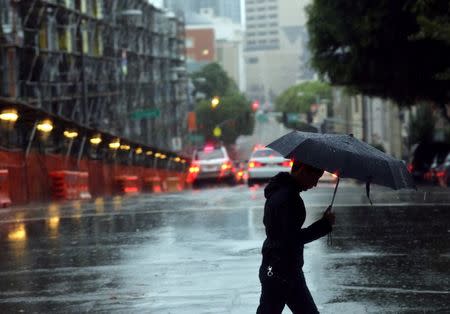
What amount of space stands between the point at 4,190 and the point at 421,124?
40956 mm

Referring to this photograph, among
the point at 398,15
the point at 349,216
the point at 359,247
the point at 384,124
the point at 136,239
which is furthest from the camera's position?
the point at 384,124

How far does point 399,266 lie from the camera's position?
1268 centimetres

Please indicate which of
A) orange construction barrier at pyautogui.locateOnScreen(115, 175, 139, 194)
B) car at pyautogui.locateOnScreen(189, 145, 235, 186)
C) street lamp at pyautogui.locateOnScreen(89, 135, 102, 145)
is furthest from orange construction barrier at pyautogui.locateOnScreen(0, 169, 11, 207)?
car at pyautogui.locateOnScreen(189, 145, 235, 186)

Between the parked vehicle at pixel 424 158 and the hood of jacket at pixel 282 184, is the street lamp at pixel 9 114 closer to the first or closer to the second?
the parked vehicle at pixel 424 158

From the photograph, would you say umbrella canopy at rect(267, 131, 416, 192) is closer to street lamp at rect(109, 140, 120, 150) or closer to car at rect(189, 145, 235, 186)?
car at rect(189, 145, 235, 186)

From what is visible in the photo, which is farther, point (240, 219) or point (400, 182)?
point (240, 219)

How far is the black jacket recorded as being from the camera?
6.84 metres

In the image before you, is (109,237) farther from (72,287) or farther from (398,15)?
(398,15)

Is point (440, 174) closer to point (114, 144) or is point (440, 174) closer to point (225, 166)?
point (225, 166)

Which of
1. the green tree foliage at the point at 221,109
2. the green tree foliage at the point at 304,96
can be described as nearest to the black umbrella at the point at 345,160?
the green tree foliage at the point at 221,109

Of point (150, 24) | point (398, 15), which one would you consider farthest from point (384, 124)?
point (398, 15)

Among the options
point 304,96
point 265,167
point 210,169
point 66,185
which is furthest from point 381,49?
point 304,96

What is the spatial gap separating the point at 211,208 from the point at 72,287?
1037 centimetres

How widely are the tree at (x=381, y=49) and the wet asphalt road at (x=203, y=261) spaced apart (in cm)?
1391
